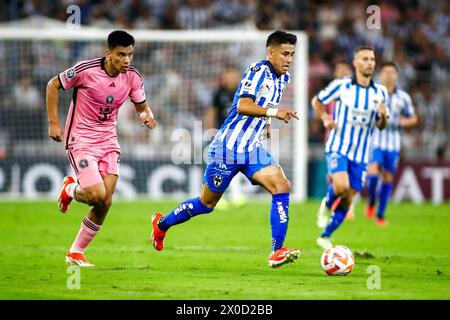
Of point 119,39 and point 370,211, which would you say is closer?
point 119,39

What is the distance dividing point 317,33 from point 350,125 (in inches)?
522

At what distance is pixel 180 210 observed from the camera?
34.1 ft

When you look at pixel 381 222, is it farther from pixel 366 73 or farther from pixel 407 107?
pixel 366 73

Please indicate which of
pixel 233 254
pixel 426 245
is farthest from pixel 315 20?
pixel 233 254

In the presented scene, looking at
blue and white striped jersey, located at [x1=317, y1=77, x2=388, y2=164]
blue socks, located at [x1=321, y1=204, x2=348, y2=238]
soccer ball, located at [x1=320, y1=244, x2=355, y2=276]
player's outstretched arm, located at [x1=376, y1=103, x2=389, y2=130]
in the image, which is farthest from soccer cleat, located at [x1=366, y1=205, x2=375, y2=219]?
soccer ball, located at [x1=320, y1=244, x2=355, y2=276]

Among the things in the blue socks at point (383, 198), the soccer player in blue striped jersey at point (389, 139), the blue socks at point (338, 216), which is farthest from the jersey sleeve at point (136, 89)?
the blue socks at point (383, 198)

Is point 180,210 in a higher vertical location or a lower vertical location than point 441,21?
lower

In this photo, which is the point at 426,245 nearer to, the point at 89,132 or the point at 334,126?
the point at 334,126

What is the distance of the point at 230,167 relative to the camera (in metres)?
10.0

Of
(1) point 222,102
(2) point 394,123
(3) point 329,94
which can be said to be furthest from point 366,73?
(1) point 222,102

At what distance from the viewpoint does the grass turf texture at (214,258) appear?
27.4 feet

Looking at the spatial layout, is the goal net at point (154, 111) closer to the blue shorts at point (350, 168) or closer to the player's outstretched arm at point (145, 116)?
the blue shorts at point (350, 168)

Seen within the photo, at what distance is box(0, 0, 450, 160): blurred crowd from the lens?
21.8 m

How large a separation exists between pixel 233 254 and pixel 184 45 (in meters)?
10.8
